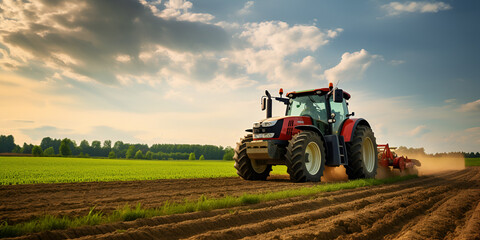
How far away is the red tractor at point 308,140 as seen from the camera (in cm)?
959

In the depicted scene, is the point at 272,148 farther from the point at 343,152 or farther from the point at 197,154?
the point at 197,154

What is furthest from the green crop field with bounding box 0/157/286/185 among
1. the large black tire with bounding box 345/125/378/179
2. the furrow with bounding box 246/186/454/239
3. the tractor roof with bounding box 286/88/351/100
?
the furrow with bounding box 246/186/454/239

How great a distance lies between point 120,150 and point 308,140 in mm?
100625

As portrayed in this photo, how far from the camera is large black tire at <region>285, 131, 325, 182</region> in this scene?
9.26m

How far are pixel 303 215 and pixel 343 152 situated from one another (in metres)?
6.26

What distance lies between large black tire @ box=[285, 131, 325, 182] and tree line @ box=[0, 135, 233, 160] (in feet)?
212

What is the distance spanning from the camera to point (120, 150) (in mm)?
101438

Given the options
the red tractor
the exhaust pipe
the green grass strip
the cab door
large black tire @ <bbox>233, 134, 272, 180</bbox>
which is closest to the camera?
the green grass strip

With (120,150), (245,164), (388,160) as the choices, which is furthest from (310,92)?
(120,150)

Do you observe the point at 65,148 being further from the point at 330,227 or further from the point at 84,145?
the point at 330,227

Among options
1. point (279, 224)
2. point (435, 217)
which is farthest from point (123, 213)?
point (435, 217)

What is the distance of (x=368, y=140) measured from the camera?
12.3 meters

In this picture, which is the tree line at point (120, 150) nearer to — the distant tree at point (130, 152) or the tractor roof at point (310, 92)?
the distant tree at point (130, 152)

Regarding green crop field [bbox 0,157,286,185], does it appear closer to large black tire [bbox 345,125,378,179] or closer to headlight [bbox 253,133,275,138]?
headlight [bbox 253,133,275,138]
